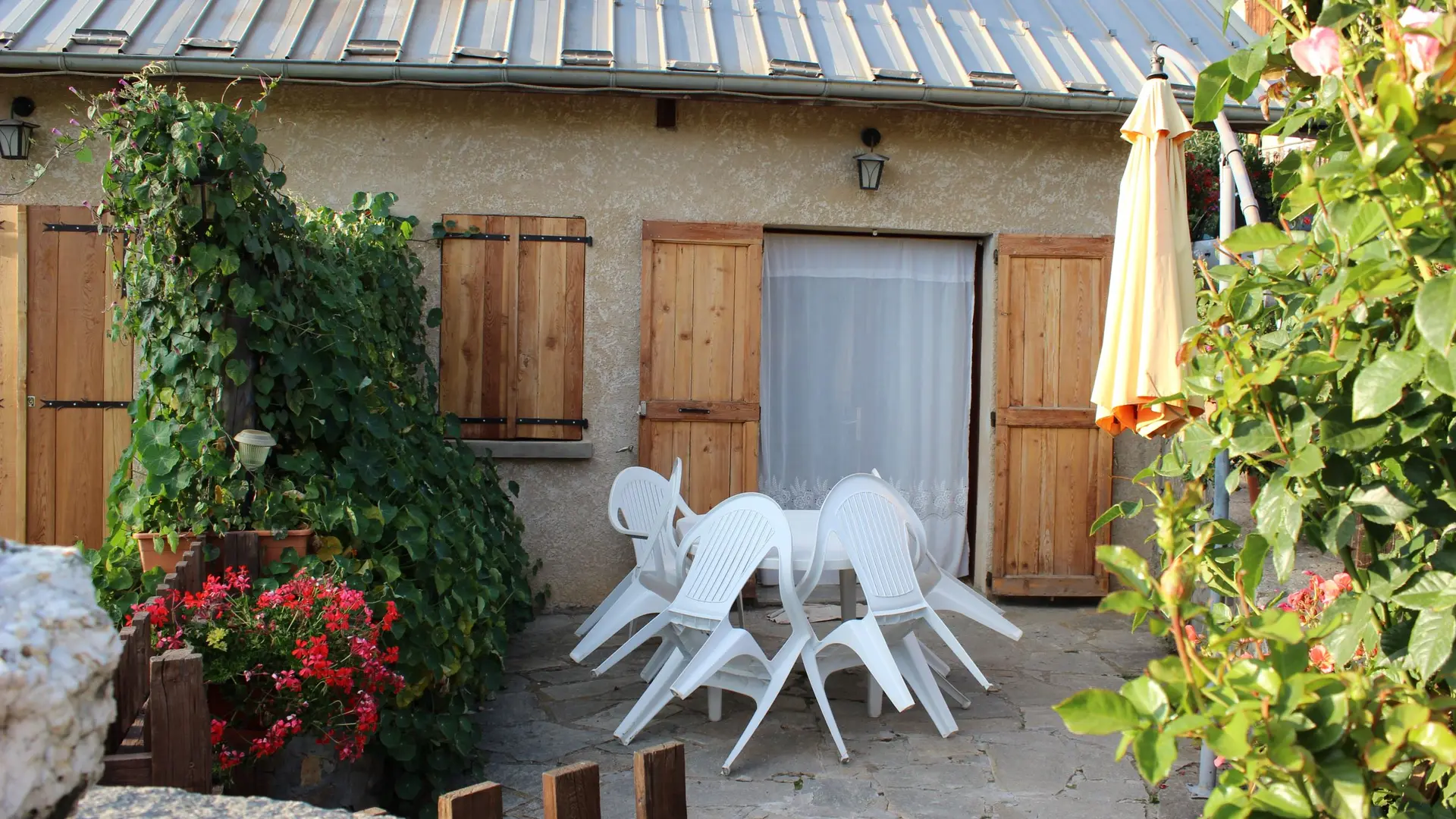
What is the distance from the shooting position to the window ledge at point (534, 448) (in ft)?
18.9

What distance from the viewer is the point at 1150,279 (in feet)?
10.7

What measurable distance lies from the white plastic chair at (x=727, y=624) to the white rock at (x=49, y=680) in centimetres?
254

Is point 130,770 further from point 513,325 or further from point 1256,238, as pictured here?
point 513,325

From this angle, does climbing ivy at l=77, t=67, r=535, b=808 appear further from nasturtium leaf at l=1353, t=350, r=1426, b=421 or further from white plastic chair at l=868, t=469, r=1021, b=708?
nasturtium leaf at l=1353, t=350, r=1426, b=421

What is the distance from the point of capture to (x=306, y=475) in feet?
11.5

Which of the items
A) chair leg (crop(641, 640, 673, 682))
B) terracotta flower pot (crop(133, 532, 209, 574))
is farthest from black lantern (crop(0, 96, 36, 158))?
chair leg (crop(641, 640, 673, 682))

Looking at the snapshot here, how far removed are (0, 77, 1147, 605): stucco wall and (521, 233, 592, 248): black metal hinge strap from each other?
6cm

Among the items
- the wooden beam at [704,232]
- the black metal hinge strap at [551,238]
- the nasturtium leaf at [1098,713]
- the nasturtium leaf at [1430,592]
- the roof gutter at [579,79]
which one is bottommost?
the nasturtium leaf at [1098,713]

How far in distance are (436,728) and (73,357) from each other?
3.51 metres

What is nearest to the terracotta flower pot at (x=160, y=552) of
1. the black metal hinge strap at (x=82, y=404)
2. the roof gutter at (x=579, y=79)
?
the black metal hinge strap at (x=82, y=404)

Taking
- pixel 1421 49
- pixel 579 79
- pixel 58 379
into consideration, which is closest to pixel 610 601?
pixel 579 79

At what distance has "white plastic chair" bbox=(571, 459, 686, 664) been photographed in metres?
4.46

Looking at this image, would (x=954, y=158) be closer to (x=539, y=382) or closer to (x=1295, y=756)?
(x=539, y=382)

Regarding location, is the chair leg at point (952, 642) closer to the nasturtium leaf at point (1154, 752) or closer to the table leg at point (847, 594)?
the table leg at point (847, 594)
